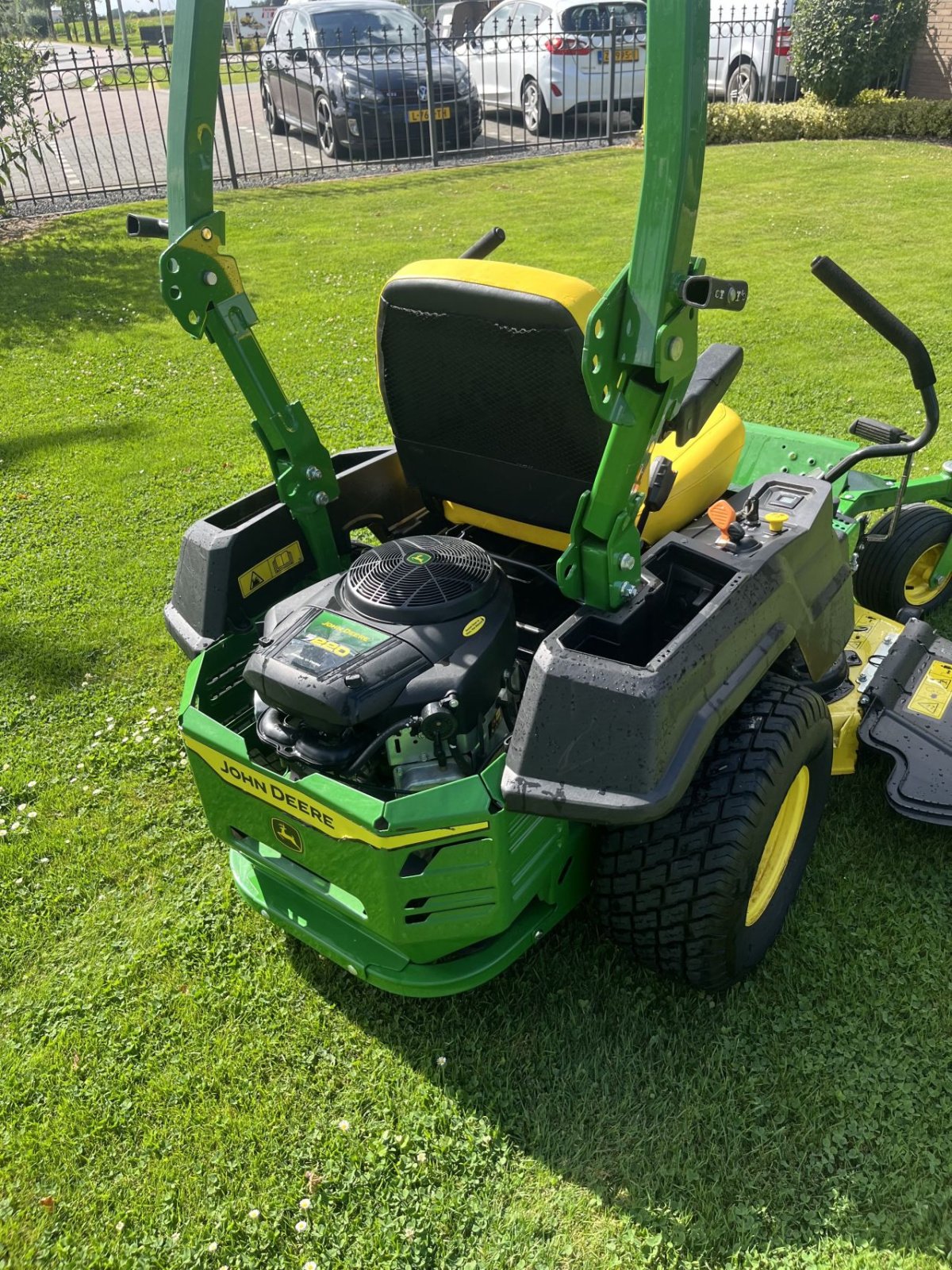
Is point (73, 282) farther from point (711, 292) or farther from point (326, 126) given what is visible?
point (711, 292)

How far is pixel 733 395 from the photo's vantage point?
5730mm

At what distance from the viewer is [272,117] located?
14359mm

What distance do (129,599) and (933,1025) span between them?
3339 mm

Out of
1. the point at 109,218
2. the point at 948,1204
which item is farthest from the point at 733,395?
the point at 109,218

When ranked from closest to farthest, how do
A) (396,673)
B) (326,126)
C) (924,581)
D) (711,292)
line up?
1. (711,292)
2. (396,673)
3. (924,581)
4. (326,126)

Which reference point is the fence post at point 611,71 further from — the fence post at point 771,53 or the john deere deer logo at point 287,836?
the john deere deer logo at point 287,836

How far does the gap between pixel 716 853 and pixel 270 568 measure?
1380 mm

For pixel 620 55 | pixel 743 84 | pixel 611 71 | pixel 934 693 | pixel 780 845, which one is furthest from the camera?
pixel 743 84

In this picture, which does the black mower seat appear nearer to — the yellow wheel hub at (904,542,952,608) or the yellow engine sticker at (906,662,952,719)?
the yellow engine sticker at (906,662,952,719)

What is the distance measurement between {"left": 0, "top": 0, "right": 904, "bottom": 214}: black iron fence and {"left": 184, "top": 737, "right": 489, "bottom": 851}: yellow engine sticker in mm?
10883

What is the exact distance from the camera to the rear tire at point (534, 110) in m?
13.5

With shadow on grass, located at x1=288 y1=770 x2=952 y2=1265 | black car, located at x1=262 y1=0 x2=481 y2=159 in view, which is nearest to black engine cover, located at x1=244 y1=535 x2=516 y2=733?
shadow on grass, located at x1=288 y1=770 x2=952 y2=1265

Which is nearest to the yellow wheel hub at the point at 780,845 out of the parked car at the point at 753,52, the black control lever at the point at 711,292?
the black control lever at the point at 711,292

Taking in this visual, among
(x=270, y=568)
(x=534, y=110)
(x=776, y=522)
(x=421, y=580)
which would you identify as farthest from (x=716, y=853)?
(x=534, y=110)
